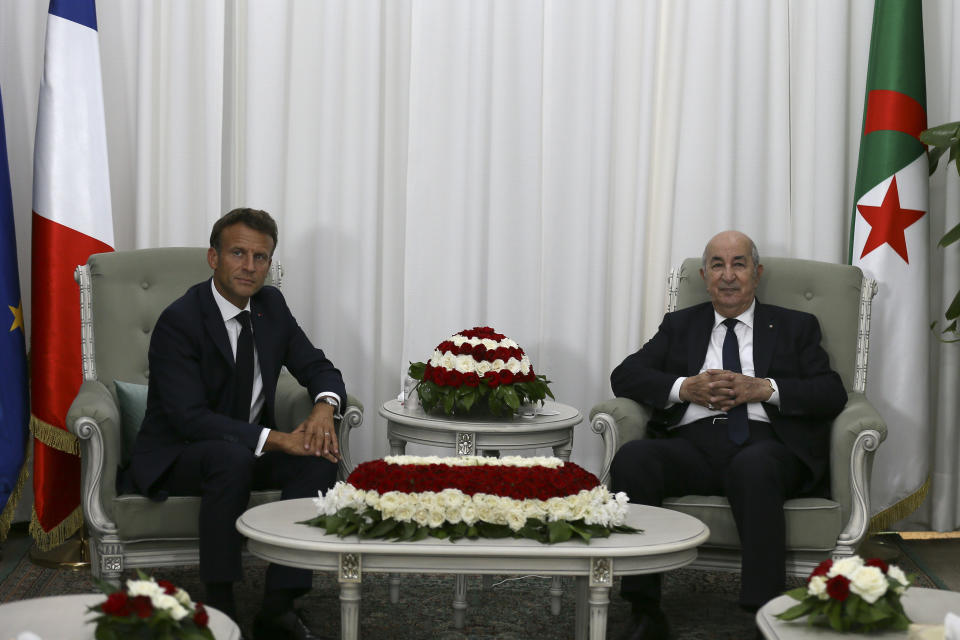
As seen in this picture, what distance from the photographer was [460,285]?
4719 millimetres

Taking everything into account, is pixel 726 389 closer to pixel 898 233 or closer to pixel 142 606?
pixel 898 233

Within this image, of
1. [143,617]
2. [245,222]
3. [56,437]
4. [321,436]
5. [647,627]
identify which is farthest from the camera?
[56,437]

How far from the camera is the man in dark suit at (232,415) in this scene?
3109 mm

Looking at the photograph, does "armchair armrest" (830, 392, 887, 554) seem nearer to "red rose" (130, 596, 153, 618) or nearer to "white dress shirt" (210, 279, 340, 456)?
"white dress shirt" (210, 279, 340, 456)

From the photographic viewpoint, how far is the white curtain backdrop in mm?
4641

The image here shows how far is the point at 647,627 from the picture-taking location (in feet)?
10.6

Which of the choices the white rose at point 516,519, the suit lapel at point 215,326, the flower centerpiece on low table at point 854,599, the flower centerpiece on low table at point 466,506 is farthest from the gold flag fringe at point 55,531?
the flower centerpiece on low table at point 854,599

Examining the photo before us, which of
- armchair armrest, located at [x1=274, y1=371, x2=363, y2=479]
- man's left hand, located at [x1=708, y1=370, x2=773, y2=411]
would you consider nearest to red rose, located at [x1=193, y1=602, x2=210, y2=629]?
armchair armrest, located at [x1=274, y1=371, x2=363, y2=479]

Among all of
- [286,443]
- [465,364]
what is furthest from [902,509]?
[286,443]

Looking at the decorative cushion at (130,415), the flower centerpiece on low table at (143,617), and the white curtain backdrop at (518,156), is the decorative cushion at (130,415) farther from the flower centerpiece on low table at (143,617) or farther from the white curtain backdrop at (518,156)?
the flower centerpiece on low table at (143,617)

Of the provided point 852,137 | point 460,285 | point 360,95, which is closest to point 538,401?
point 460,285

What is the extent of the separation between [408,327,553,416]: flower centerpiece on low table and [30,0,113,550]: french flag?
1.41 metres

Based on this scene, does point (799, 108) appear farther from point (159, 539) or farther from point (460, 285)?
point (159, 539)

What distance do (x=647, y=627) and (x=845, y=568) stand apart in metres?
1.12
